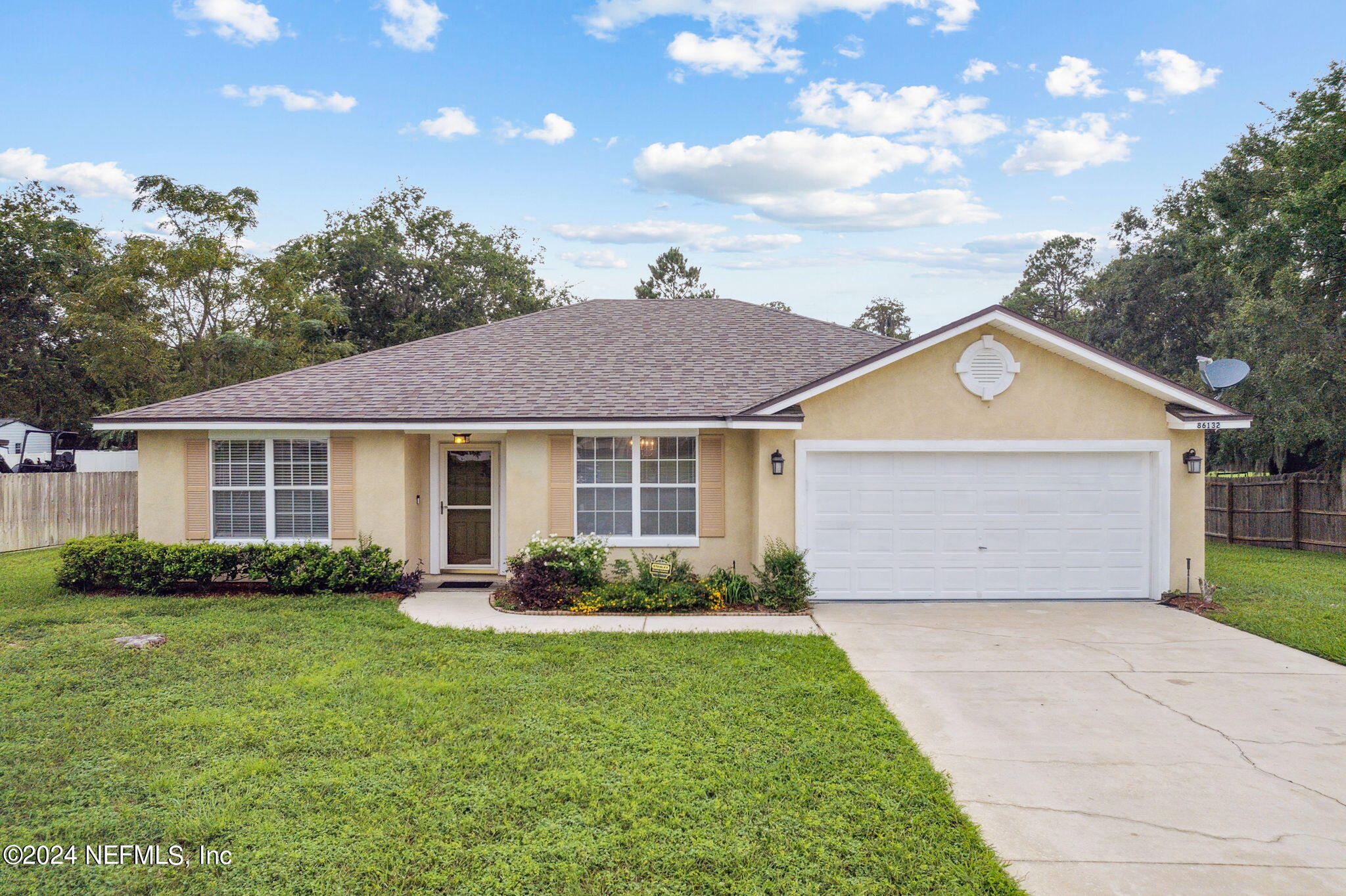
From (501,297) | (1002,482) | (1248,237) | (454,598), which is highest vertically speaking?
(501,297)

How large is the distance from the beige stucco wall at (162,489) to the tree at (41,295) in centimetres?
1679

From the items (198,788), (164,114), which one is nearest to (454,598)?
(198,788)

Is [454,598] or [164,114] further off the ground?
[164,114]

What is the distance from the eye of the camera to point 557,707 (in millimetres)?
5641

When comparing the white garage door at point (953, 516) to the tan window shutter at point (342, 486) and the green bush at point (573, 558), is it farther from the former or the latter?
the tan window shutter at point (342, 486)

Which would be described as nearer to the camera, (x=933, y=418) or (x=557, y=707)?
(x=557, y=707)

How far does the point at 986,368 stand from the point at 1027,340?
26.0 inches

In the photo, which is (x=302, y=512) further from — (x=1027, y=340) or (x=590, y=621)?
(x=1027, y=340)

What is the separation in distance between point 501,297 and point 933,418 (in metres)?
25.5

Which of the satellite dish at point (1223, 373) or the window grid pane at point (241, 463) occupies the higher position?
the satellite dish at point (1223, 373)

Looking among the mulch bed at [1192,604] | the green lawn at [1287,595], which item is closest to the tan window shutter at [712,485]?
the mulch bed at [1192,604]

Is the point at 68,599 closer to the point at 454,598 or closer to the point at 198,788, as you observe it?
the point at 454,598

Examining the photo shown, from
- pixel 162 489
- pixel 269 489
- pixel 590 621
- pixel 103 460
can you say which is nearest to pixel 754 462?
pixel 590 621

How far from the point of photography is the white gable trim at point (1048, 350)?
9289 mm
